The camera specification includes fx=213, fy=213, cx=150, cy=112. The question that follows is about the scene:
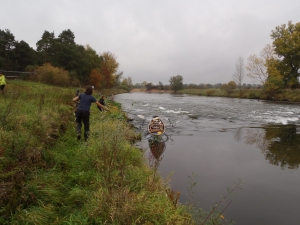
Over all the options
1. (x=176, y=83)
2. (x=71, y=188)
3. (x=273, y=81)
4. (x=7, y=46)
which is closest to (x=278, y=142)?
(x=71, y=188)

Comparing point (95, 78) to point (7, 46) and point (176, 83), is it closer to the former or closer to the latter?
point (7, 46)

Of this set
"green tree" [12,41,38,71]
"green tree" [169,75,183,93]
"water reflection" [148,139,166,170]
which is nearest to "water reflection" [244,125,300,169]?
"water reflection" [148,139,166,170]

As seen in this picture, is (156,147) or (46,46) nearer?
(156,147)

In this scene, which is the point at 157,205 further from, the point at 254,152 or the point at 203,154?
the point at 254,152

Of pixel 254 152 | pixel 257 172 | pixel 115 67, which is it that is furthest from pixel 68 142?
pixel 115 67

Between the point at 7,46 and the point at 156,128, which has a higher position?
the point at 7,46

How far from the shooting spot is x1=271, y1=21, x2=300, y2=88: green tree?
4091cm

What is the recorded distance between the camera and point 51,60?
41.3 m

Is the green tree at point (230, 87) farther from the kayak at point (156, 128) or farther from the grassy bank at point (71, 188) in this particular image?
the grassy bank at point (71, 188)

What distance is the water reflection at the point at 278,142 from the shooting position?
9117 millimetres

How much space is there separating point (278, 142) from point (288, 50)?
1470 inches

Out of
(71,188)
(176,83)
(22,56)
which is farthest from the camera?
(176,83)

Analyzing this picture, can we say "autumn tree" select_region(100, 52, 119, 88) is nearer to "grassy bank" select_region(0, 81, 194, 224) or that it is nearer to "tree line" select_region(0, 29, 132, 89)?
"tree line" select_region(0, 29, 132, 89)

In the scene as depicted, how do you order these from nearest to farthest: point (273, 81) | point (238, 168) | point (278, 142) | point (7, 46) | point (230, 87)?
1. point (238, 168)
2. point (278, 142)
3. point (7, 46)
4. point (273, 81)
5. point (230, 87)
